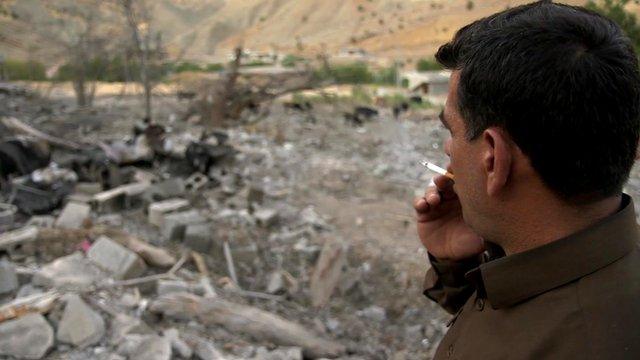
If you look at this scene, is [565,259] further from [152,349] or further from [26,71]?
[26,71]

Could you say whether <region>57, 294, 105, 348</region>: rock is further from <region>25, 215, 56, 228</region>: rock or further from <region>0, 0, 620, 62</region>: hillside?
<region>0, 0, 620, 62</region>: hillside

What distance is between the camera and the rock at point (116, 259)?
476cm

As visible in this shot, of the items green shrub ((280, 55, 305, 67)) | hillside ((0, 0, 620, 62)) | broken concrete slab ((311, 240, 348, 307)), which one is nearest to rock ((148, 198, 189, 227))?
broken concrete slab ((311, 240, 348, 307))

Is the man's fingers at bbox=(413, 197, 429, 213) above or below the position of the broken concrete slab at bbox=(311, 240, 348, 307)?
above

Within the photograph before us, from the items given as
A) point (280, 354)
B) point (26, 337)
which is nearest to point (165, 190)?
point (26, 337)

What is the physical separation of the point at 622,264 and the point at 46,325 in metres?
3.60

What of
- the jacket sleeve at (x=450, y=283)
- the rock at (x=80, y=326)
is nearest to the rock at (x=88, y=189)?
the rock at (x=80, y=326)

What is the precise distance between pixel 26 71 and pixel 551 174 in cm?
2789

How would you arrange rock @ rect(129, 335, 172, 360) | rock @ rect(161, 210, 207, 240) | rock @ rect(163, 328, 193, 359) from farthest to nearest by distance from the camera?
1. rock @ rect(161, 210, 207, 240)
2. rock @ rect(163, 328, 193, 359)
3. rock @ rect(129, 335, 172, 360)

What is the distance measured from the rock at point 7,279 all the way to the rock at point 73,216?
131 centimetres

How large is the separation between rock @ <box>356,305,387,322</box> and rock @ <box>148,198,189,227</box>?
231 cm

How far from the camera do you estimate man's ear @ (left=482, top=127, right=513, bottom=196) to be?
3.17 feet

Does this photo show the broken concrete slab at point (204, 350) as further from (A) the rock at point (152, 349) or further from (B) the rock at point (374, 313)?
(B) the rock at point (374, 313)

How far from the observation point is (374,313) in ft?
16.0
